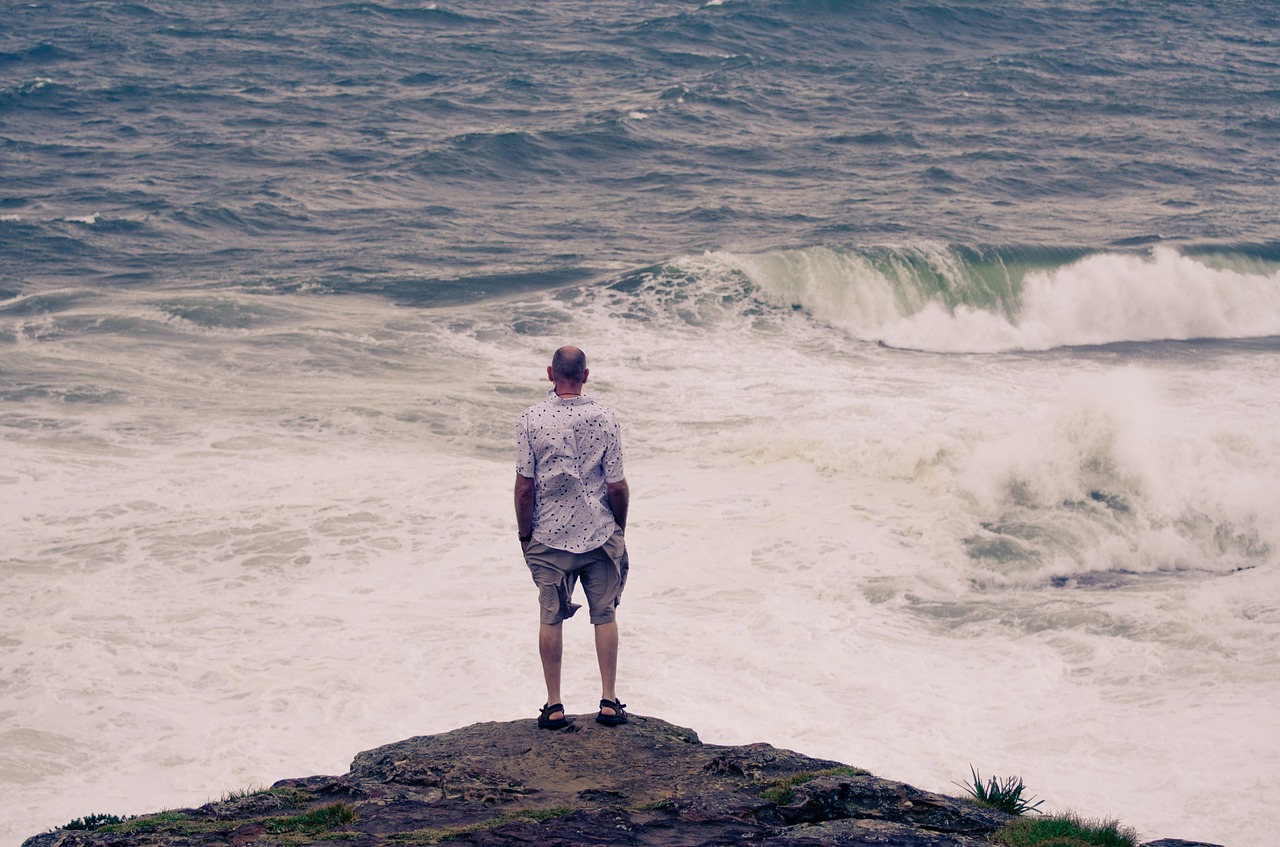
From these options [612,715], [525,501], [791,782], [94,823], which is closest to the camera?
[791,782]

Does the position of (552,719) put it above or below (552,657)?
below

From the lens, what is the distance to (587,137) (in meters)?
30.3

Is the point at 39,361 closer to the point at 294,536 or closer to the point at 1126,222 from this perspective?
the point at 294,536

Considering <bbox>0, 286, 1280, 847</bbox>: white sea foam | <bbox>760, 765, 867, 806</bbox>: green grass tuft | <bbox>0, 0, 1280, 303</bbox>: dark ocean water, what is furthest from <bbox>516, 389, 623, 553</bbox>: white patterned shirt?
<bbox>0, 0, 1280, 303</bbox>: dark ocean water

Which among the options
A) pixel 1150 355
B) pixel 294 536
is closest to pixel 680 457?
pixel 294 536

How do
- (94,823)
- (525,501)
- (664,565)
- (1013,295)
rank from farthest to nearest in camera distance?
1. (1013,295)
2. (664,565)
3. (525,501)
4. (94,823)

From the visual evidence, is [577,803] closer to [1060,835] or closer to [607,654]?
[607,654]

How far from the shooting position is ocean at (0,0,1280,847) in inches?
343

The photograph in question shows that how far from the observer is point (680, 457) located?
14.4m

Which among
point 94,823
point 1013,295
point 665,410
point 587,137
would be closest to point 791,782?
point 94,823

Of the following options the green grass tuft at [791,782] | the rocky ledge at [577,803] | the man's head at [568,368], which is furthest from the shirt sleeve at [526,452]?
the green grass tuft at [791,782]

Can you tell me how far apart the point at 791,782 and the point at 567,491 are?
164 centimetres

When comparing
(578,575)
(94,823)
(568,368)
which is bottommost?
(94,823)

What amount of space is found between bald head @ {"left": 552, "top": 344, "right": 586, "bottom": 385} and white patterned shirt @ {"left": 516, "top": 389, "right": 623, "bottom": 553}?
100 mm
